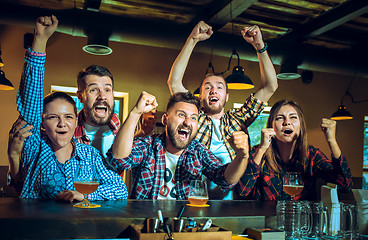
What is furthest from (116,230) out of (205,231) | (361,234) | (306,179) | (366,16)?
(366,16)

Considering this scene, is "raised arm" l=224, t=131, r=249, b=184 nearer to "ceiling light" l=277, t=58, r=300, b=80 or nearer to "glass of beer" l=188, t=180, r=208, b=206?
"glass of beer" l=188, t=180, r=208, b=206

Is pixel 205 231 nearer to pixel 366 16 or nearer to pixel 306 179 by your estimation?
pixel 306 179

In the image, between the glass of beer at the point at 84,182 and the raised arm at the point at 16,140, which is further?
the raised arm at the point at 16,140

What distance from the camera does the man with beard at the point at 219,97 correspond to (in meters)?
2.85

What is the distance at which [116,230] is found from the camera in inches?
51.3

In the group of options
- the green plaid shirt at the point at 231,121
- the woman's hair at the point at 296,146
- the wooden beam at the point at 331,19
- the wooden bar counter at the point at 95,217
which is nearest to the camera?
the wooden bar counter at the point at 95,217

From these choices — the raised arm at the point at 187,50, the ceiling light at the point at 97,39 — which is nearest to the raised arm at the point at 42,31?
the raised arm at the point at 187,50

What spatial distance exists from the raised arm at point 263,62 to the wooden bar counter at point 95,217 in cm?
154

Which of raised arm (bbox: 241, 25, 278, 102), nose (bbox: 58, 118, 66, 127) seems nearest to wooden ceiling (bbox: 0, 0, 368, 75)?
raised arm (bbox: 241, 25, 278, 102)

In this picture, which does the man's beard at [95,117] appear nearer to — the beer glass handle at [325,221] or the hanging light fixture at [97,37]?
the beer glass handle at [325,221]

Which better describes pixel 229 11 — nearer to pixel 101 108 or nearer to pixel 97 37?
pixel 97 37

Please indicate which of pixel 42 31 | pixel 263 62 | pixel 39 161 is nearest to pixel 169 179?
pixel 39 161

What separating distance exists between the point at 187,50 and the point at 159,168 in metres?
1.08

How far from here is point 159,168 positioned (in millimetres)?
2283
